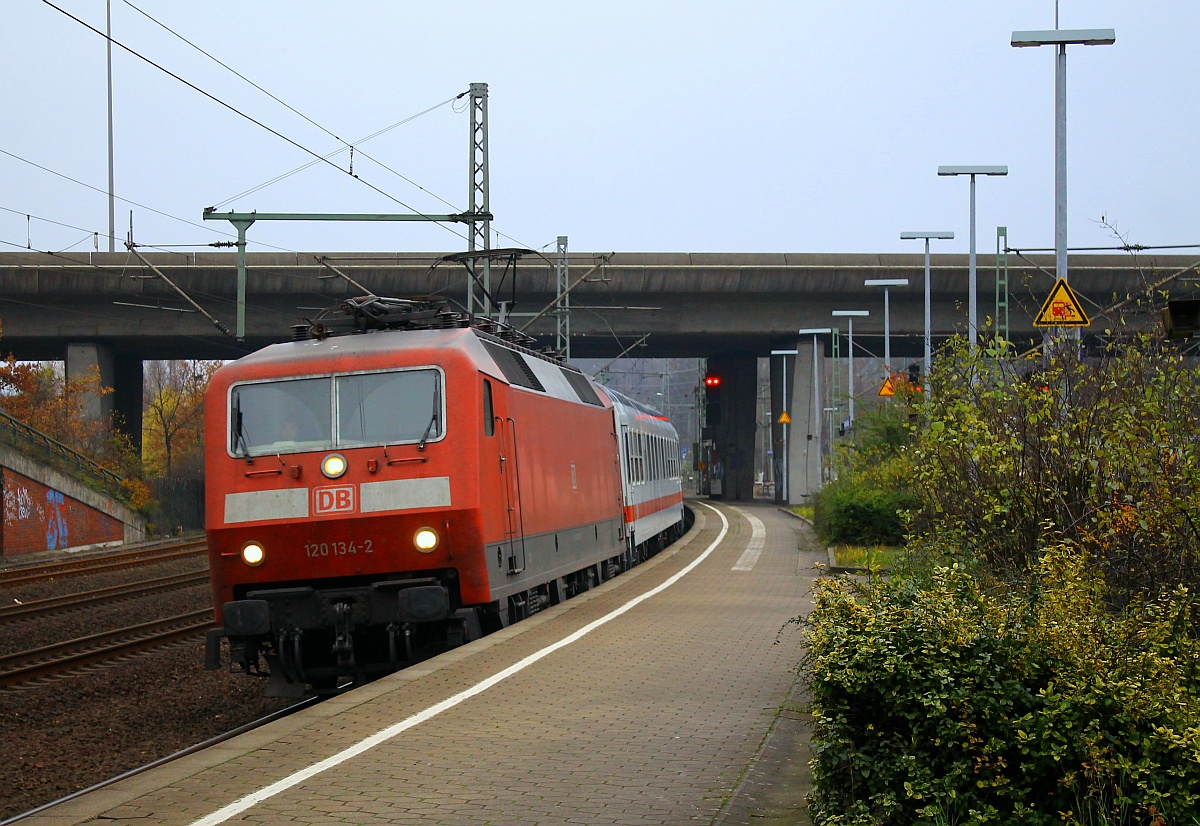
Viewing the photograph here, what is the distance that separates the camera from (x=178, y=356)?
48.0m

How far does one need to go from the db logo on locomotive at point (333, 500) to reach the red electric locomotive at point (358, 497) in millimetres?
→ 12

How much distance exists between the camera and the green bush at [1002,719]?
18.0ft

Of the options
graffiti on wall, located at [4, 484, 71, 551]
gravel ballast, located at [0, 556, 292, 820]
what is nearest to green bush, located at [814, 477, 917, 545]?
gravel ballast, located at [0, 556, 292, 820]

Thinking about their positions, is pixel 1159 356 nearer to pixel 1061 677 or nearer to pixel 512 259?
pixel 1061 677

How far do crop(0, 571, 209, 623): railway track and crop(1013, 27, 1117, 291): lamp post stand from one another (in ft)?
47.8

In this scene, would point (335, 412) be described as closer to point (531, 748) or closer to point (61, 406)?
point (531, 748)

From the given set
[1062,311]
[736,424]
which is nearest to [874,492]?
[1062,311]

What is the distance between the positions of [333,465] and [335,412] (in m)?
0.52

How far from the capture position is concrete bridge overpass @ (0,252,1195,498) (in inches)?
1559

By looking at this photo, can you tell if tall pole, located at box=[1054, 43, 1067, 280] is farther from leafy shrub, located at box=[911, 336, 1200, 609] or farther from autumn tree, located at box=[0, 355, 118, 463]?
autumn tree, located at box=[0, 355, 118, 463]

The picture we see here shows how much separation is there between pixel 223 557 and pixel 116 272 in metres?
29.4

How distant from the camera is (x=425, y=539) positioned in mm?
11484

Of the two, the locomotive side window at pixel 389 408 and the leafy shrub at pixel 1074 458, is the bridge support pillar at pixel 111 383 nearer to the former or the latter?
the locomotive side window at pixel 389 408

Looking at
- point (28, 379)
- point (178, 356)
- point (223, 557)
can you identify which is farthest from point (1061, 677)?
point (178, 356)
